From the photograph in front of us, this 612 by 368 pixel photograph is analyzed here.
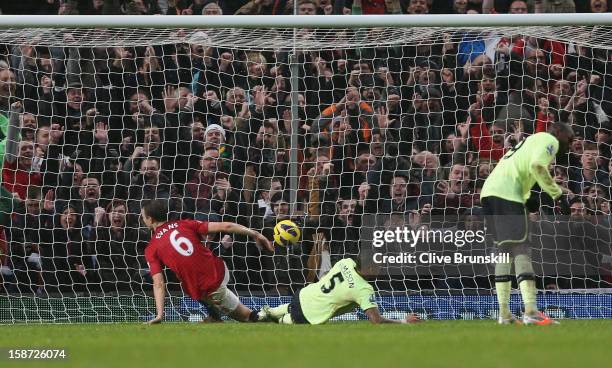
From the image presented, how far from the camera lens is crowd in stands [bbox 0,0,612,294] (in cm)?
1350

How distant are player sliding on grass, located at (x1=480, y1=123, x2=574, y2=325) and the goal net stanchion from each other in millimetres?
2369

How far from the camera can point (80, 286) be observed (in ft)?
44.9

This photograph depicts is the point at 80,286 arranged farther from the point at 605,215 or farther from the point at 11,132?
the point at 605,215

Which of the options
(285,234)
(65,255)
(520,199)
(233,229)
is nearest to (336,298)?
(285,234)

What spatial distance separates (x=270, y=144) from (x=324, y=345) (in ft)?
20.8

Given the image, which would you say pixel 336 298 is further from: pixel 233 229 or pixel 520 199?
pixel 520 199

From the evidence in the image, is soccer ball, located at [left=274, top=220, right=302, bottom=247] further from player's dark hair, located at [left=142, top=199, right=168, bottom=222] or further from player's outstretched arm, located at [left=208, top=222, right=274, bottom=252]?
player's dark hair, located at [left=142, top=199, right=168, bottom=222]

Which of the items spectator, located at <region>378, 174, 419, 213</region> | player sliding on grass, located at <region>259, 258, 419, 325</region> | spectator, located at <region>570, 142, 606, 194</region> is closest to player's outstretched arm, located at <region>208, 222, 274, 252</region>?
player sliding on grass, located at <region>259, 258, 419, 325</region>

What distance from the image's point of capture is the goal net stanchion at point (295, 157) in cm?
1339

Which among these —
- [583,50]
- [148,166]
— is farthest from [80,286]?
[583,50]

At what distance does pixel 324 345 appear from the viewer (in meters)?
7.64

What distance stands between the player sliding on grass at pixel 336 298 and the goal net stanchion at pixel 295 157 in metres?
1.69

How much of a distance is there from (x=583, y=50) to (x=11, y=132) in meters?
6.71

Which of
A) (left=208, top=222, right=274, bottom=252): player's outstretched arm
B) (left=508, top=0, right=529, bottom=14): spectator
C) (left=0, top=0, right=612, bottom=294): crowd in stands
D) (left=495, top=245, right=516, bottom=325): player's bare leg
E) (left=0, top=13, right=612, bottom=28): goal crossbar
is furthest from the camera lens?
(left=508, top=0, right=529, bottom=14): spectator
